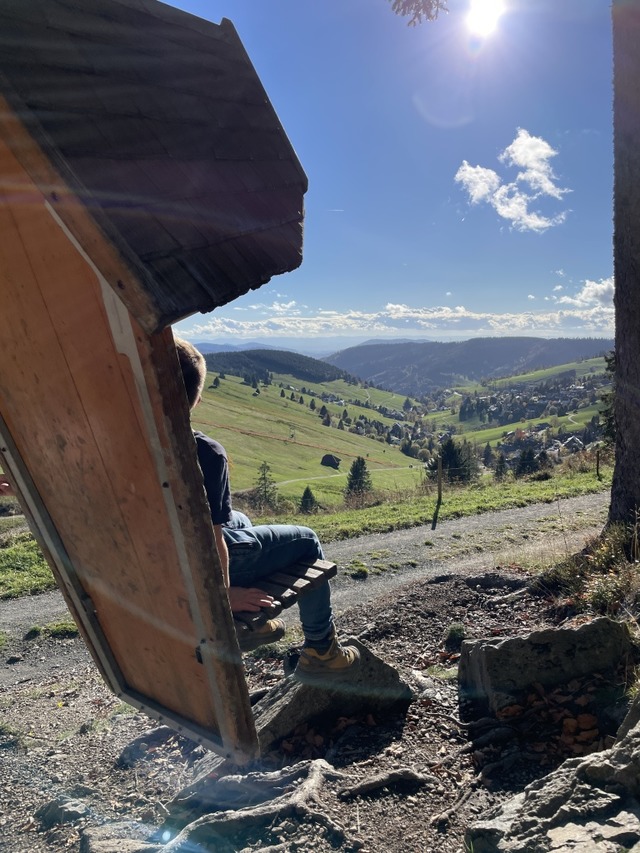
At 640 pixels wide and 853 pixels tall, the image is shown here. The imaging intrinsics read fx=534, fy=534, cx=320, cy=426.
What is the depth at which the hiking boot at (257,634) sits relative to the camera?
2938 mm

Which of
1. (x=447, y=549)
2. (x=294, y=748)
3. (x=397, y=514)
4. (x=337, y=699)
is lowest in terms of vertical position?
(x=397, y=514)

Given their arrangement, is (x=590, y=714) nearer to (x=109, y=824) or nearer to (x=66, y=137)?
(x=109, y=824)

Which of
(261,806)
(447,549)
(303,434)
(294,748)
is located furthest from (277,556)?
(303,434)

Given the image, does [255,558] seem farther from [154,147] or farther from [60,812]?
[154,147]

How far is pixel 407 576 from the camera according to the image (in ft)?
30.5

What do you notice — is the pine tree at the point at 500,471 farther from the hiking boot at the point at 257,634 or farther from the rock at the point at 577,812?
the rock at the point at 577,812

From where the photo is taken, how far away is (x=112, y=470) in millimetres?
1979

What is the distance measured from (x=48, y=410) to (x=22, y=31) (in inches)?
49.3

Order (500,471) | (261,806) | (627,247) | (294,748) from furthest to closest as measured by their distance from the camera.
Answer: (500,471), (627,247), (294,748), (261,806)

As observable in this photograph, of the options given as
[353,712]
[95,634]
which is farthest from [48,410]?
[353,712]

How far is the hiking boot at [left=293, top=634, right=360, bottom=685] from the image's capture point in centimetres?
394

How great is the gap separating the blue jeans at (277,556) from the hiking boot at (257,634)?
0.88ft

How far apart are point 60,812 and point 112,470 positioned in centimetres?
275

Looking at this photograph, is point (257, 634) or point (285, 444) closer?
point (257, 634)
